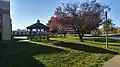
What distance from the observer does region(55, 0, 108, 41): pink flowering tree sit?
3222 cm

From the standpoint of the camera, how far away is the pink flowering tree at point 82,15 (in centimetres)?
3222

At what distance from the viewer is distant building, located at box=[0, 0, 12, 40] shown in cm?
3631

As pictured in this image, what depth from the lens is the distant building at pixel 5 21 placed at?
3631cm

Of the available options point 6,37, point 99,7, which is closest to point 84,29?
point 99,7

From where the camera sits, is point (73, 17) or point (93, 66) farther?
point (73, 17)

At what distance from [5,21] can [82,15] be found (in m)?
13.9

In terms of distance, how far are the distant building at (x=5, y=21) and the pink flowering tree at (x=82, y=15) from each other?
30.9ft

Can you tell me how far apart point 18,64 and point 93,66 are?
4.17 meters

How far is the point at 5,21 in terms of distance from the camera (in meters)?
37.0

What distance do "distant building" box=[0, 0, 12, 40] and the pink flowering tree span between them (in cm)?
941

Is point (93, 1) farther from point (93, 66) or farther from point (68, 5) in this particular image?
point (93, 66)

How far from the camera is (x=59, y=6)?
112 feet

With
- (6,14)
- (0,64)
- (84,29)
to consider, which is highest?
(6,14)

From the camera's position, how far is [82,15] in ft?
107
